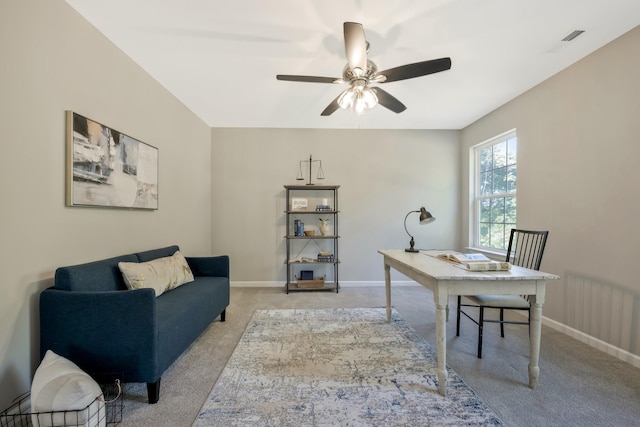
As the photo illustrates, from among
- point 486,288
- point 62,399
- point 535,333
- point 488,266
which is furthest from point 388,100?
point 62,399

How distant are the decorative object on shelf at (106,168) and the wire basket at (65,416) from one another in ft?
3.80

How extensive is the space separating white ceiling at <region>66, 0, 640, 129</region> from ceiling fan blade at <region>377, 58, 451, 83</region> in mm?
382

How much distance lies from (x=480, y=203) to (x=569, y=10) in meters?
2.59

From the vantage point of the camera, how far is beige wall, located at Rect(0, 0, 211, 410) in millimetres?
1490

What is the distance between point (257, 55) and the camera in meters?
2.41

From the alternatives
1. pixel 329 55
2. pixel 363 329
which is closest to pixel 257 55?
pixel 329 55

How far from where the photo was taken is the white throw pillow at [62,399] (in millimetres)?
1278

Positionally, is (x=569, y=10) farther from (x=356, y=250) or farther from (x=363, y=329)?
(x=356, y=250)

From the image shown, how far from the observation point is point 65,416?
4.18ft

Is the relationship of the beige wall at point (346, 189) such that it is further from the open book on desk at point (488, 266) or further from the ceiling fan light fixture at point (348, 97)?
the open book on desk at point (488, 266)

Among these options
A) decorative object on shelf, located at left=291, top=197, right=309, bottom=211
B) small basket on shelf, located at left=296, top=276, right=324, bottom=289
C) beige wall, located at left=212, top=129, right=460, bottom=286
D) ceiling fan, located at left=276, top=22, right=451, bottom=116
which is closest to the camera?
ceiling fan, located at left=276, top=22, right=451, bottom=116

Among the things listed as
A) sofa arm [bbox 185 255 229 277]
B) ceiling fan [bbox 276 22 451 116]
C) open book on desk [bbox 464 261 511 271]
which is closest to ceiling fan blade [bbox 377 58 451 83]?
ceiling fan [bbox 276 22 451 116]

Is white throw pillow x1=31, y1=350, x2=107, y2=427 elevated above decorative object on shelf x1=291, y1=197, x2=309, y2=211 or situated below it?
below

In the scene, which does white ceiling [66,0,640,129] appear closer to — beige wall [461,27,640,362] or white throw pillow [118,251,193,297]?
beige wall [461,27,640,362]
